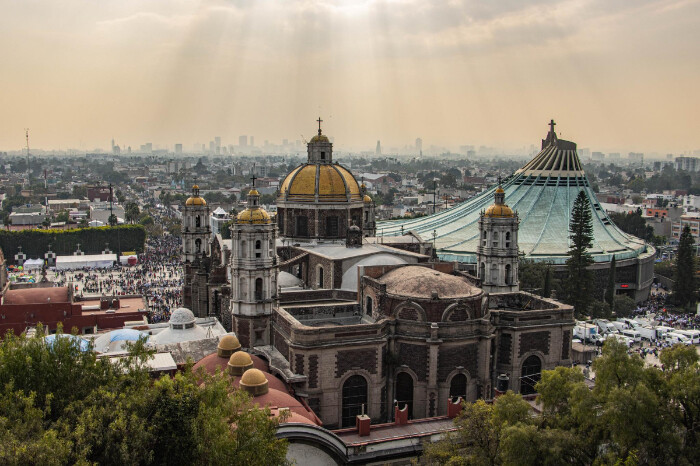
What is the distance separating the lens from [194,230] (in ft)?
122

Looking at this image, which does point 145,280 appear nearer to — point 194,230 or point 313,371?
point 194,230

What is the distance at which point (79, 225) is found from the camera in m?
75.6

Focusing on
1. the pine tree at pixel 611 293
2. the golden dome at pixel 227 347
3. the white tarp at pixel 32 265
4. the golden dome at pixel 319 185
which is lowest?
the white tarp at pixel 32 265

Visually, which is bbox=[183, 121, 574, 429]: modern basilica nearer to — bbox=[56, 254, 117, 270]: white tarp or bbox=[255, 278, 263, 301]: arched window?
bbox=[255, 278, 263, 301]: arched window

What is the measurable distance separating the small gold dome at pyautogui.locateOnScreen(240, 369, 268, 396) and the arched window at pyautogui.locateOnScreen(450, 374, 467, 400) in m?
7.49

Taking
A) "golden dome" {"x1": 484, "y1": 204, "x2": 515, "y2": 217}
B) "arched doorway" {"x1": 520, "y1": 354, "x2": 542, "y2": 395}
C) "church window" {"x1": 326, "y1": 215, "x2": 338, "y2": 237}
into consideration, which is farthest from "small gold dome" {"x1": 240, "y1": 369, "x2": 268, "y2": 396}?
"golden dome" {"x1": 484, "y1": 204, "x2": 515, "y2": 217}

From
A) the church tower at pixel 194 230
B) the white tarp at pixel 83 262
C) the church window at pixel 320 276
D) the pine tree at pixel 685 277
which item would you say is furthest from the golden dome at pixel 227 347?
the white tarp at pixel 83 262

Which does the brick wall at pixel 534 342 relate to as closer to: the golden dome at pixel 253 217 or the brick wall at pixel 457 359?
the brick wall at pixel 457 359

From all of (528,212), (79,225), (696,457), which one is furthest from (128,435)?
(79,225)

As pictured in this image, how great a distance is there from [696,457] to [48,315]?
29.4 metres

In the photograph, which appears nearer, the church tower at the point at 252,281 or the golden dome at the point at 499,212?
the church tower at the point at 252,281

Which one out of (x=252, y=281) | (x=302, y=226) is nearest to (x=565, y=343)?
(x=252, y=281)

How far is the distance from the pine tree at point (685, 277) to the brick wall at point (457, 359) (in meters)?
28.7

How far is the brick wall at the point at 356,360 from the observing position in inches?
842
